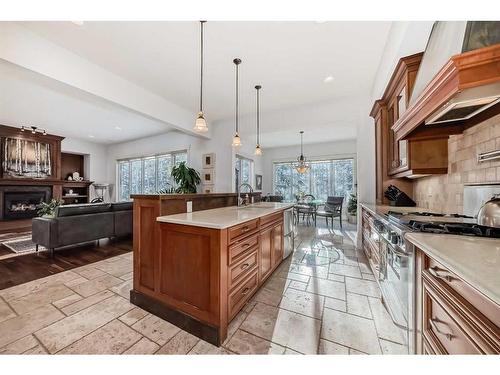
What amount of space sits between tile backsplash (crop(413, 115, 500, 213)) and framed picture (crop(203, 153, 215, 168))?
437 cm

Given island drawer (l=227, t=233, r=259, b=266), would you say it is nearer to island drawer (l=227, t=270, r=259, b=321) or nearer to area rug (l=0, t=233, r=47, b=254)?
island drawer (l=227, t=270, r=259, b=321)

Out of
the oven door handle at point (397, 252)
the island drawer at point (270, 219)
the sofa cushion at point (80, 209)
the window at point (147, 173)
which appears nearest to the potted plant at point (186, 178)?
the window at point (147, 173)

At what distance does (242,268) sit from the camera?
173 cm

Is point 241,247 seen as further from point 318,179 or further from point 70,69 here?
point 318,179

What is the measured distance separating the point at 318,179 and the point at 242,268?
634 cm

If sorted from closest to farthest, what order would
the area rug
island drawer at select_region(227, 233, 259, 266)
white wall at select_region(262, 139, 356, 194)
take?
island drawer at select_region(227, 233, 259, 266) → the area rug → white wall at select_region(262, 139, 356, 194)

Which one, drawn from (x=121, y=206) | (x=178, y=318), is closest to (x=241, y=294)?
(x=178, y=318)

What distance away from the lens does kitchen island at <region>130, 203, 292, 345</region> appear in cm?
145

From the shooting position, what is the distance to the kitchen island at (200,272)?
145 cm

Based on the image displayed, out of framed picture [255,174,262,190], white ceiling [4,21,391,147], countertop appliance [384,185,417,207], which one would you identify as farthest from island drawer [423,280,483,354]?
framed picture [255,174,262,190]

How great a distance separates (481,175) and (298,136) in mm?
5015
